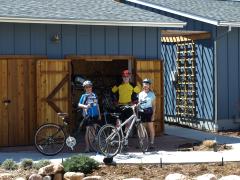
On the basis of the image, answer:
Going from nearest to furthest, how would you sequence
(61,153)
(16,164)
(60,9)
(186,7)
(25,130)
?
(16,164) < (61,153) < (25,130) < (60,9) < (186,7)

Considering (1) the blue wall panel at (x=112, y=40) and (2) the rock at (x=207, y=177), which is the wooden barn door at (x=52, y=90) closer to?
(1) the blue wall panel at (x=112, y=40)

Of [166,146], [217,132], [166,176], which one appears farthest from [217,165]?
[217,132]

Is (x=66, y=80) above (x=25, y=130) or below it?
above

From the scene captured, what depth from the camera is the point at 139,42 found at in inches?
645

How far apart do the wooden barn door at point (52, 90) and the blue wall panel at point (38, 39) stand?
359 mm

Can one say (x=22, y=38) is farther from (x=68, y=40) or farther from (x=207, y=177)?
(x=207, y=177)

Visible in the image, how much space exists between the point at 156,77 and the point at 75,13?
2865 millimetres

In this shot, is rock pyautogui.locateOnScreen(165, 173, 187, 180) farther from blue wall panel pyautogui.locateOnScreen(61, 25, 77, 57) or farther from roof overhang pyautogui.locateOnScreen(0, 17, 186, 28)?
blue wall panel pyautogui.locateOnScreen(61, 25, 77, 57)

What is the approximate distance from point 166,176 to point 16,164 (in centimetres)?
290

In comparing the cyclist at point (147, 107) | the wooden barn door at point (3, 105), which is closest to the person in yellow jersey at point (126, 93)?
the cyclist at point (147, 107)

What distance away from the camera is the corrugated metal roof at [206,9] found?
58.5ft

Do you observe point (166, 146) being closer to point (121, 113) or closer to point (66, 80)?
point (121, 113)

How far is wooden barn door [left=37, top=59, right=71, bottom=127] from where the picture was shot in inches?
581

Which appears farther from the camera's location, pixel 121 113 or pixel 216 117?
pixel 216 117
